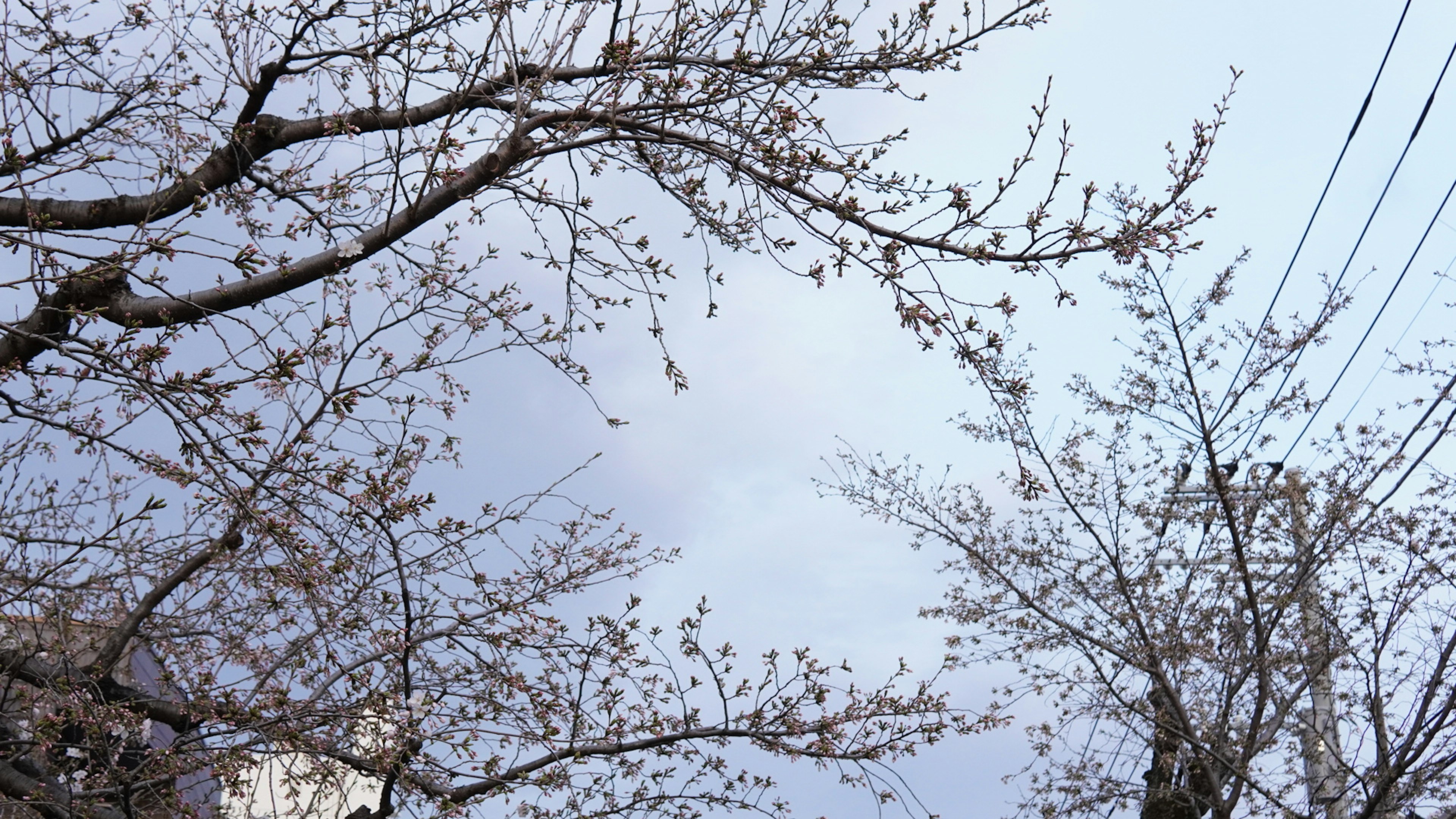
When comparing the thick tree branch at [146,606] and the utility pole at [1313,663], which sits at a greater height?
the utility pole at [1313,663]

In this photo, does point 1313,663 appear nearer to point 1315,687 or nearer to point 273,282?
point 1315,687

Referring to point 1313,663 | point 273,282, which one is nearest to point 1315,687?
point 1313,663

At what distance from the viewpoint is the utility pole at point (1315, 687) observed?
7816 mm

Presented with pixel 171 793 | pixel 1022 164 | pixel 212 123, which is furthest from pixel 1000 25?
pixel 171 793

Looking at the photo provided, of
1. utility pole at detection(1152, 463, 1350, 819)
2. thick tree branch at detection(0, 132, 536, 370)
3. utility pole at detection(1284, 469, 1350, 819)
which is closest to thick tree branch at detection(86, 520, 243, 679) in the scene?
thick tree branch at detection(0, 132, 536, 370)

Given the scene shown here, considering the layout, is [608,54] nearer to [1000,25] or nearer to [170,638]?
[1000,25]

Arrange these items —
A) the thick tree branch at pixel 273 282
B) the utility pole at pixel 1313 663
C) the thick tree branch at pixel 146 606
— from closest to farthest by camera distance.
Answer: the thick tree branch at pixel 273 282
the thick tree branch at pixel 146 606
the utility pole at pixel 1313 663

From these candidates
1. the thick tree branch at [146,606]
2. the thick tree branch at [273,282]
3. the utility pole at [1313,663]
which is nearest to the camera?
the thick tree branch at [273,282]

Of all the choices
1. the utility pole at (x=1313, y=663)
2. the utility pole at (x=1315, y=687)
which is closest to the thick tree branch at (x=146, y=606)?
the utility pole at (x=1313, y=663)

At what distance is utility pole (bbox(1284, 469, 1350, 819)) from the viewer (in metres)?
7.82

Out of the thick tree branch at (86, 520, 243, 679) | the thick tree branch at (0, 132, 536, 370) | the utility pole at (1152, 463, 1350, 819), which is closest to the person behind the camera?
the thick tree branch at (0, 132, 536, 370)

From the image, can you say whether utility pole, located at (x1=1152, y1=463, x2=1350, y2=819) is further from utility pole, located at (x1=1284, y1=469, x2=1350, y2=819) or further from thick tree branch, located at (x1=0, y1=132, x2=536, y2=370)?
thick tree branch, located at (x1=0, y1=132, x2=536, y2=370)

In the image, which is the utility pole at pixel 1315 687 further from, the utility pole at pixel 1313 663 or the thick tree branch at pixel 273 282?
the thick tree branch at pixel 273 282

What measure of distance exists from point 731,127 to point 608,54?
529mm
